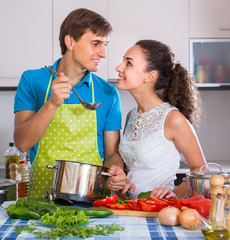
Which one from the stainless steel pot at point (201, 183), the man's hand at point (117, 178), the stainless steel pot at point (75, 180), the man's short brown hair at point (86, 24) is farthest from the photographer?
the man's short brown hair at point (86, 24)

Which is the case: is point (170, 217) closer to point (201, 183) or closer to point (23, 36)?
point (201, 183)

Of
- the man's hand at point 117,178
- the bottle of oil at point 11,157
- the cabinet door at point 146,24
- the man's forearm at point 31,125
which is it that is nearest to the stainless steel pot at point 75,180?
the man's hand at point 117,178

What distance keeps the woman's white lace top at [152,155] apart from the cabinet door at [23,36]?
1.46m

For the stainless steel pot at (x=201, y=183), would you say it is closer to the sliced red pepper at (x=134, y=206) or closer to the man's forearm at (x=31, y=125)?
the sliced red pepper at (x=134, y=206)

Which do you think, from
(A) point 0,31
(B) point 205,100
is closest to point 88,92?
(A) point 0,31

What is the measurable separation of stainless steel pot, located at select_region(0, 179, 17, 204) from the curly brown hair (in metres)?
0.83

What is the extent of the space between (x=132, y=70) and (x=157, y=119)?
26 cm

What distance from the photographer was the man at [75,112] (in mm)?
1836

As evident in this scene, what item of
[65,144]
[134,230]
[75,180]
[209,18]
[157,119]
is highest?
[209,18]

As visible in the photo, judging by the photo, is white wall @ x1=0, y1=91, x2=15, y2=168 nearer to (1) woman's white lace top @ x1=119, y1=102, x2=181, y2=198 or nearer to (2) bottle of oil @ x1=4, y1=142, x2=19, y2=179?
(2) bottle of oil @ x1=4, y1=142, x2=19, y2=179

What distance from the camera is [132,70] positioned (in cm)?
185

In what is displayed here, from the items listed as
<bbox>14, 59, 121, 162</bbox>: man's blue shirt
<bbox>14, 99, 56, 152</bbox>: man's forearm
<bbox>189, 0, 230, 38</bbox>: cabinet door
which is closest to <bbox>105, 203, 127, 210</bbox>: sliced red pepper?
<bbox>14, 99, 56, 152</bbox>: man's forearm

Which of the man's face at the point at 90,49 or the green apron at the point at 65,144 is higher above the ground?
the man's face at the point at 90,49

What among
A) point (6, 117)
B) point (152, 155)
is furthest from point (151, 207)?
point (6, 117)
